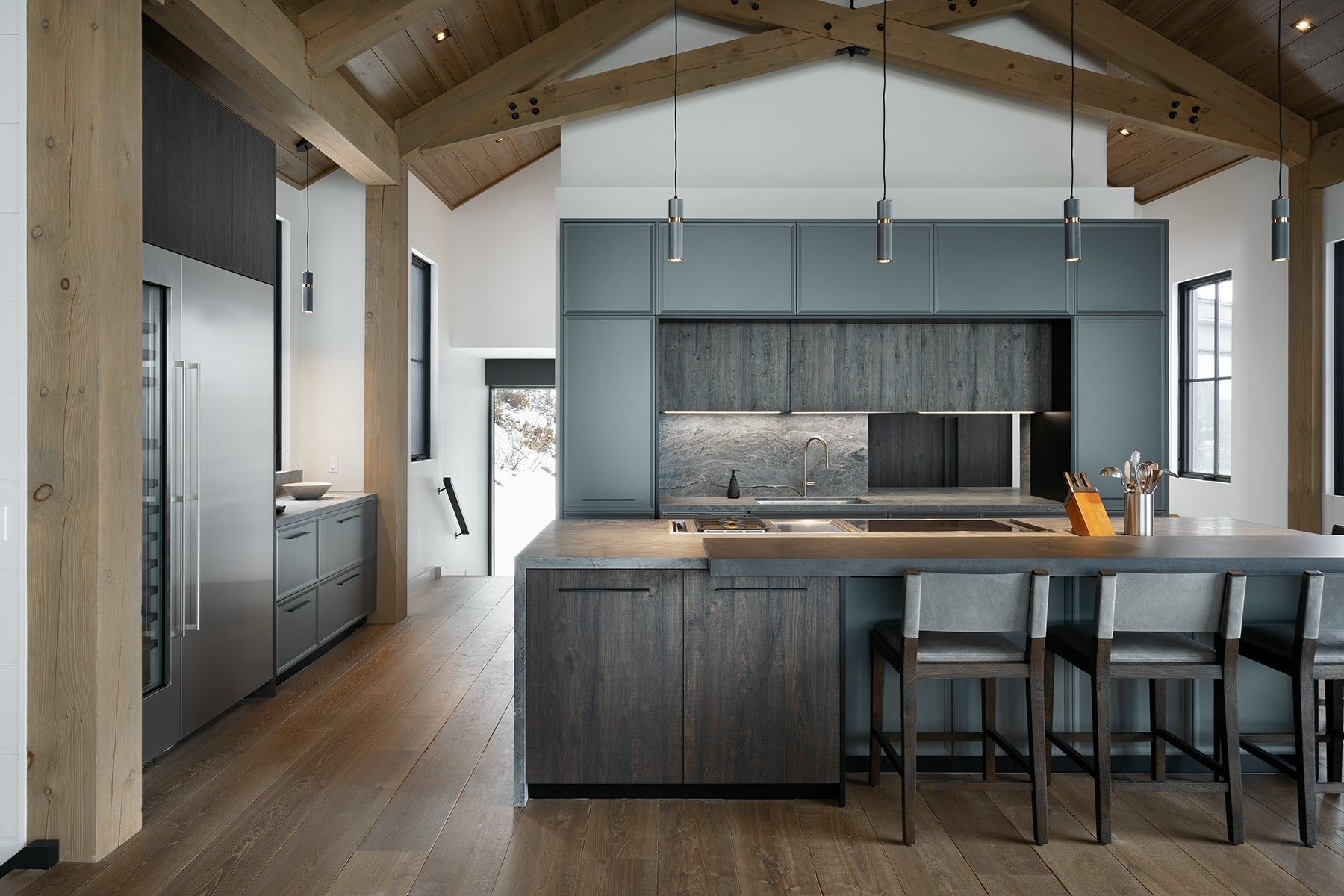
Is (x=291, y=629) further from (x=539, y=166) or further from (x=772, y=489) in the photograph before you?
(x=539, y=166)

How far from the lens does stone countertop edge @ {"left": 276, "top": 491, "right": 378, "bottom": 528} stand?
4.44 meters

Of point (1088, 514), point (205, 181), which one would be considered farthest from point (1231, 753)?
point (205, 181)

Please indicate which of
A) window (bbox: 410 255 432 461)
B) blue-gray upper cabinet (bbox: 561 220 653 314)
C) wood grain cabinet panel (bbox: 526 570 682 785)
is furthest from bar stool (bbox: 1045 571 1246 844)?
window (bbox: 410 255 432 461)

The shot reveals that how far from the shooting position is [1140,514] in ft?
11.1

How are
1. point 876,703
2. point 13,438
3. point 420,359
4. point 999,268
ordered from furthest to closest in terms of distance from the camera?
point 420,359, point 999,268, point 876,703, point 13,438

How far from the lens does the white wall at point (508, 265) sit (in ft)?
24.1

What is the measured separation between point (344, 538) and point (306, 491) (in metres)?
0.36

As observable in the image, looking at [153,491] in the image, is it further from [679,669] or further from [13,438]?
[679,669]

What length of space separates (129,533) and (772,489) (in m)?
3.57

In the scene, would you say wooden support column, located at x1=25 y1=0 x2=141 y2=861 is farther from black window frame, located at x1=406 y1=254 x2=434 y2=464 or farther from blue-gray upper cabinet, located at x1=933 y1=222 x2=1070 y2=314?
black window frame, located at x1=406 y1=254 x2=434 y2=464

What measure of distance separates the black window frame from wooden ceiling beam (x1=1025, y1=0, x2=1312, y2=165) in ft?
15.6

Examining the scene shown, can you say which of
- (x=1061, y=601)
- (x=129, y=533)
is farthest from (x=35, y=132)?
(x=1061, y=601)

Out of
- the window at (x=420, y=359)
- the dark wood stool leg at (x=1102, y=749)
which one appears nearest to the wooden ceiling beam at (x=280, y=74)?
the window at (x=420, y=359)

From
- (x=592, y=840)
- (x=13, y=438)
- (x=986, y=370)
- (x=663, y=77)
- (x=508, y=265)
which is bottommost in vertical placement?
(x=592, y=840)
